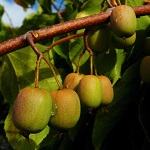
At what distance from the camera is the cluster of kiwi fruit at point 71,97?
0.80 metres

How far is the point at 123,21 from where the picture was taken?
34.9 inches

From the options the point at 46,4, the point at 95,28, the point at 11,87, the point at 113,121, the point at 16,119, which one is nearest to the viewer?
the point at 16,119

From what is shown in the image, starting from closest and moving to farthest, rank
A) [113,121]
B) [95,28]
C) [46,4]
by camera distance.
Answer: [95,28], [113,121], [46,4]

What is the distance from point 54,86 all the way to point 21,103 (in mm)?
324

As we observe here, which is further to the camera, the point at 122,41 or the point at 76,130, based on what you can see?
the point at 76,130

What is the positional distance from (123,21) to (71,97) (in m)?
0.20

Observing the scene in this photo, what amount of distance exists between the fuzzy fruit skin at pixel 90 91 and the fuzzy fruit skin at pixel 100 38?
0.08 m

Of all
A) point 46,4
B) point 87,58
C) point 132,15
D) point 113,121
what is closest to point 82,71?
point 87,58

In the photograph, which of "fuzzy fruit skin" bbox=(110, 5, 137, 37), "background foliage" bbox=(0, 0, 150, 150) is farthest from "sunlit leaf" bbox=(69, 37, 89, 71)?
"fuzzy fruit skin" bbox=(110, 5, 137, 37)

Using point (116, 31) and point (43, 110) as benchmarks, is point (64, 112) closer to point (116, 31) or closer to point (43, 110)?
point (43, 110)

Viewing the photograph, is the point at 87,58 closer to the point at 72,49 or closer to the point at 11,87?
the point at 72,49

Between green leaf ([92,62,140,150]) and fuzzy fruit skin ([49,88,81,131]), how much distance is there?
254 millimetres

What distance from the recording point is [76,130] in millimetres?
1160

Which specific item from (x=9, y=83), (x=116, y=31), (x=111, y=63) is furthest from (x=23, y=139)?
(x=116, y=31)
